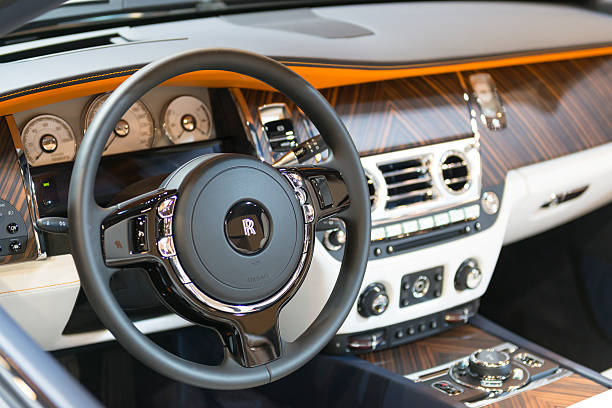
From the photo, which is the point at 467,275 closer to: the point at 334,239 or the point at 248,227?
the point at 334,239

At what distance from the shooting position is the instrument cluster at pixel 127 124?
3.86 ft

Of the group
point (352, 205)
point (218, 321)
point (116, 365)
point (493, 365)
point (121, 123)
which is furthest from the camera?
point (116, 365)

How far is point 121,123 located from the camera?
1233mm

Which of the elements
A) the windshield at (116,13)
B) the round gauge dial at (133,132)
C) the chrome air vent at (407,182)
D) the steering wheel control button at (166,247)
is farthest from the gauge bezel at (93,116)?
the chrome air vent at (407,182)

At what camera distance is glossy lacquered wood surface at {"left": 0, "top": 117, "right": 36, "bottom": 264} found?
45.0 inches

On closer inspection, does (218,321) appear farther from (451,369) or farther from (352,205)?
(451,369)

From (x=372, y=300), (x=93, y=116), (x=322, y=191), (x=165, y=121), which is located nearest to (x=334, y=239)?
(x=372, y=300)

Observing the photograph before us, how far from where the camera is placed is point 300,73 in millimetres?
1237

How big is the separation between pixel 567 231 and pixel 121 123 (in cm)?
138

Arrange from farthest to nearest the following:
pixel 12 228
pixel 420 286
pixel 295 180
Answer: pixel 420 286, pixel 12 228, pixel 295 180

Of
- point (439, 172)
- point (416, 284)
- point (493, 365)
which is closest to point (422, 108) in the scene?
point (439, 172)

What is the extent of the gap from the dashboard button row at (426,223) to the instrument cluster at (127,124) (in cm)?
38

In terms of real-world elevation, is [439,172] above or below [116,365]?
above

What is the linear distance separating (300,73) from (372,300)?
1.56 feet
